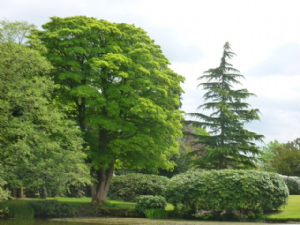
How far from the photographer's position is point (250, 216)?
21.7 meters

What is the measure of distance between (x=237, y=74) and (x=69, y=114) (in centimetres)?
1761

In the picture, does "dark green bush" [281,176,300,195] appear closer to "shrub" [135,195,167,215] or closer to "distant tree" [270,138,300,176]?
"distant tree" [270,138,300,176]

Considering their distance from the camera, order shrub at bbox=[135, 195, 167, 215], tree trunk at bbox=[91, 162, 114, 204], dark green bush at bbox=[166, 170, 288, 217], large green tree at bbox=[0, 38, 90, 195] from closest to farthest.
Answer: large green tree at bbox=[0, 38, 90, 195]
dark green bush at bbox=[166, 170, 288, 217]
shrub at bbox=[135, 195, 167, 215]
tree trunk at bbox=[91, 162, 114, 204]

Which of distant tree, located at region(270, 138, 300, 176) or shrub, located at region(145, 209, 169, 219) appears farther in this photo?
distant tree, located at region(270, 138, 300, 176)

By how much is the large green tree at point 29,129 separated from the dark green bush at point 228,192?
5753 mm

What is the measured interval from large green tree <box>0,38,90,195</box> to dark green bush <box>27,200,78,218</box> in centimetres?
210

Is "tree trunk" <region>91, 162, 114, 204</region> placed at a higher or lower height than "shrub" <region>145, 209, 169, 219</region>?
higher

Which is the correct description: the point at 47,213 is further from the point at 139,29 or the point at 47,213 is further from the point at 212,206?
the point at 139,29

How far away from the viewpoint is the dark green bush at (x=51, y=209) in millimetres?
23094

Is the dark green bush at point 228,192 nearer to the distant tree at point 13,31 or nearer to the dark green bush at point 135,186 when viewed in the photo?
the dark green bush at point 135,186

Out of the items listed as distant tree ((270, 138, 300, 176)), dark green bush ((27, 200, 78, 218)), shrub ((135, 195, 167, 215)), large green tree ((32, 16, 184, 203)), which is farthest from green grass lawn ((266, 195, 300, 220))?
distant tree ((270, 138, 300, 176))

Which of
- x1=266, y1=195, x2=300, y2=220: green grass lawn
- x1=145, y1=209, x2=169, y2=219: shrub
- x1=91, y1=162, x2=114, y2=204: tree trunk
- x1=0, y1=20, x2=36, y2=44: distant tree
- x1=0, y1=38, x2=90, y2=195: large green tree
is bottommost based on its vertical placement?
x1=145, y1=209, x2=169, y2=219: shrub

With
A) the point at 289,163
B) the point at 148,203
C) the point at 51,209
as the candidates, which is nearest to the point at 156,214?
the point at 148,203

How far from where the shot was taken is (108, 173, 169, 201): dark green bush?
92.6 ft
